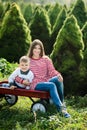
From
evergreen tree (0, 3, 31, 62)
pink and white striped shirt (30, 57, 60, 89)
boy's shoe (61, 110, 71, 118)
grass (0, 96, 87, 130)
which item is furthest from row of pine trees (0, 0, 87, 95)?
boy's shoe (61, 110, 71, 118)

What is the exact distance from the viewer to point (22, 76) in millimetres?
7484

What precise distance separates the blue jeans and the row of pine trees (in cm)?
146

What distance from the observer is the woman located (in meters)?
7.20

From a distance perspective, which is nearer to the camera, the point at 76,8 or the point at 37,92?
the point at 37,92

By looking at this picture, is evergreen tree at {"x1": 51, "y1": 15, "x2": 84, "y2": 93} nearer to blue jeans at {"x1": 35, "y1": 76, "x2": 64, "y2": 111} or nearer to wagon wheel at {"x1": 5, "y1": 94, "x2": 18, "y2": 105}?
blue jeans at {"x1": 35, "y1": 76, "x2": 64, "y2": 111}

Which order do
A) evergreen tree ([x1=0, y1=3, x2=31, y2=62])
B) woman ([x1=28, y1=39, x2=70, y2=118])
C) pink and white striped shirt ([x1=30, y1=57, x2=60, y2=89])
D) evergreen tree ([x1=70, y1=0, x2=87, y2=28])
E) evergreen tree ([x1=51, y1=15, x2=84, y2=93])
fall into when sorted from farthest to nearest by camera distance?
evergreen tree ([x1=70, y1=0, x2=87, y2=28]), evergreen tree ([x1=0, y1=3, x2=31, y2=62]), evergreen tree ([x1=51, y1=15, x2=84, y2=93]), pink and white striped shirt ([x1=30, y1=57, x2=60, y2=89]), woman ([x1=28, y1=39, x2=70, y2=118])

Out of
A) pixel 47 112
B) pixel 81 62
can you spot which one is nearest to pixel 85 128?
pixel 47 112

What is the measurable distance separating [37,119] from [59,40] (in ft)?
9.27

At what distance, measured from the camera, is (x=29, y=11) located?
74.1 feet

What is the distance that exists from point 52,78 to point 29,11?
15482mm

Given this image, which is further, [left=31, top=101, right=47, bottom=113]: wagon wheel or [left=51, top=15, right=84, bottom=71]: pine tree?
[left=51, top=15, right=84, bottom=71]: pine tree

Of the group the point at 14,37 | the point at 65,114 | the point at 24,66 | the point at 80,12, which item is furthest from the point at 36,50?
the point at 80,12

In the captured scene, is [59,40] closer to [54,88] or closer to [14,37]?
[54,88]

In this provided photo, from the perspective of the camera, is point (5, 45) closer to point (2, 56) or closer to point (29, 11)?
point (2, 56)
